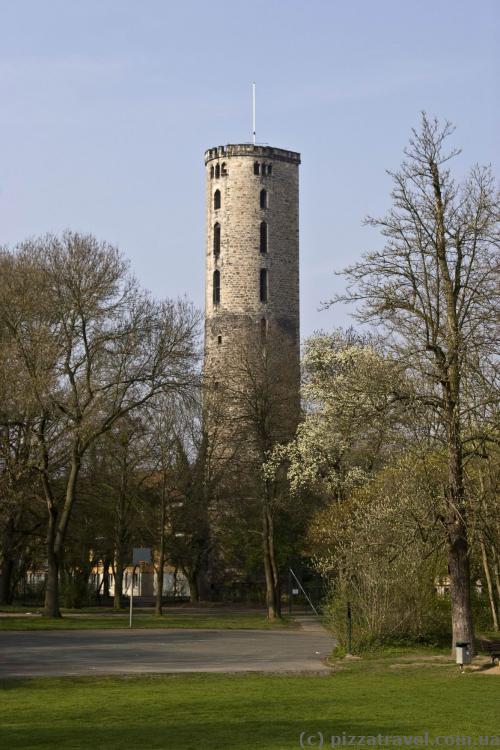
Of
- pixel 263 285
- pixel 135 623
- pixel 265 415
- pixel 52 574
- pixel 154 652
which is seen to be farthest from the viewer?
pixel 263 285

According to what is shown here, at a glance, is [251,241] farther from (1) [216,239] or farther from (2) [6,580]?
(2) [6,580]

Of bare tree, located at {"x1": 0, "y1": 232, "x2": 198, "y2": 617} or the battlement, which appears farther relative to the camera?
the battlement

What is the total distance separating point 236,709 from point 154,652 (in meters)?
12.3

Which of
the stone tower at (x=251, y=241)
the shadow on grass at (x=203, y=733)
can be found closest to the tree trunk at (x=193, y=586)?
the stone tower at (x=251, y=241)

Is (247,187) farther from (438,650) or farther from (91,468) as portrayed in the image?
(438,650)

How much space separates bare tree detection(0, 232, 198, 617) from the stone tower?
46406mm

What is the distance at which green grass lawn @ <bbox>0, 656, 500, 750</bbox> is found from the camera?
532 inches

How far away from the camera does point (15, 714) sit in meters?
15.7

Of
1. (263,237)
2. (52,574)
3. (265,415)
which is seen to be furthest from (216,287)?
(52,574)

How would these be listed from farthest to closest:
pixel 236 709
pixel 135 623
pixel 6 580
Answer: pixel 6 580 → pixel 135 623 → pixel 236 709

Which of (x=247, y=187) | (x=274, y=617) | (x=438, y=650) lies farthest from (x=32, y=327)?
(x=247, y=187)

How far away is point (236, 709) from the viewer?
644 inches

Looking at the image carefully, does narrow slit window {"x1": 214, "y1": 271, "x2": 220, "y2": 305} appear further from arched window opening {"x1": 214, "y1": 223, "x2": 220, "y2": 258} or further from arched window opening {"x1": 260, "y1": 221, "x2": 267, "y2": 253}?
arched window opening {"x1": 260, "y1": 221, "x2": 267, "y2": 253}

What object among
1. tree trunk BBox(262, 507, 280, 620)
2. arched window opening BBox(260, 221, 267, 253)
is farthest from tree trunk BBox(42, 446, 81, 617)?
arched window opening BBox(260, 221, 267, 253)
